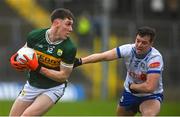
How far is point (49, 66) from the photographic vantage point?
34.3 feet

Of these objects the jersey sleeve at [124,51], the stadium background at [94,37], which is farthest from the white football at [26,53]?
the stadium background at [94,37]

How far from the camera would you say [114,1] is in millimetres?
28078

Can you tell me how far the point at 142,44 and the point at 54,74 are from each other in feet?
4.74

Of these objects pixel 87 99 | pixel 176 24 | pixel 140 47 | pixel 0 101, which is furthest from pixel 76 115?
pixel 176 24

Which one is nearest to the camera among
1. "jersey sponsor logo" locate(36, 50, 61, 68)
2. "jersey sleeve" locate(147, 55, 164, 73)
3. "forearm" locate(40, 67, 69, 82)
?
"forearm" locate(40, 67, 69, 82)

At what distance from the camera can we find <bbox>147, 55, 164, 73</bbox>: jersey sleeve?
10984mm

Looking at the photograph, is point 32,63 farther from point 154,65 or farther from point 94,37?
point 94,37

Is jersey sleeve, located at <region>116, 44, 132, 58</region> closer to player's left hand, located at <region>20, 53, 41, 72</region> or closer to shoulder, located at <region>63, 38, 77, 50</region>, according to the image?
shoulder, located at <region>63, 38, 77, 50</region>

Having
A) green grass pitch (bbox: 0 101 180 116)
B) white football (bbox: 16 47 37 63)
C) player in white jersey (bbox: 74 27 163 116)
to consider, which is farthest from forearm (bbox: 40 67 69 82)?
green grass pitch (bbox: 0 101 180 116)

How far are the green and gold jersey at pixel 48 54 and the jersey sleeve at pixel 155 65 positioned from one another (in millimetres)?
1238

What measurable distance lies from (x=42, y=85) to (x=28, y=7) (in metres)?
16.5

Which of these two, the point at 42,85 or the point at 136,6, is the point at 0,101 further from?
the point at 42,85

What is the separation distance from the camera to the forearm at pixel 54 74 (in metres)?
10.3

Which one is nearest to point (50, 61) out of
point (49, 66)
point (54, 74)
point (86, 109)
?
point (49, 66)
